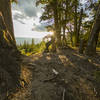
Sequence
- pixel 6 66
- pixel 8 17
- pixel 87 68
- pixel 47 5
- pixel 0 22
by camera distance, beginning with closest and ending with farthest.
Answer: pixel 6 66
pixel 0 22
pixel 87 68
pixel 8 17
pixel 47 5

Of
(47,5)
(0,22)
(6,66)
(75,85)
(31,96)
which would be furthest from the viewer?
(47,5)

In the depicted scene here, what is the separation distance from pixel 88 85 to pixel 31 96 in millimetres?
1815

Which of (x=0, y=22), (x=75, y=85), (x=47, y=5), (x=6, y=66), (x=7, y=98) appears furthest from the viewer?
(x=47, y=5)

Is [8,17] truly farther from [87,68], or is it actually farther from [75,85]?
[87,68]

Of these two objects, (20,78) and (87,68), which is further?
(87,68)

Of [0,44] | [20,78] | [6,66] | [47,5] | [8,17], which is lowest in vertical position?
[20,78]

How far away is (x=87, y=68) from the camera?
10.1 feet

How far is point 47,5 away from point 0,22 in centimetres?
557

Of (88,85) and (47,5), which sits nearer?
(88,85)

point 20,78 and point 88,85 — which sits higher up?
point 20,78

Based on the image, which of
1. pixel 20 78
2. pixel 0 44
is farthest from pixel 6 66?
pixel 0 44

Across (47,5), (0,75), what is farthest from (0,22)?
(47,5)

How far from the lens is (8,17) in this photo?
361cm

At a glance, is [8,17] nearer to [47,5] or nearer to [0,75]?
[0,75]
